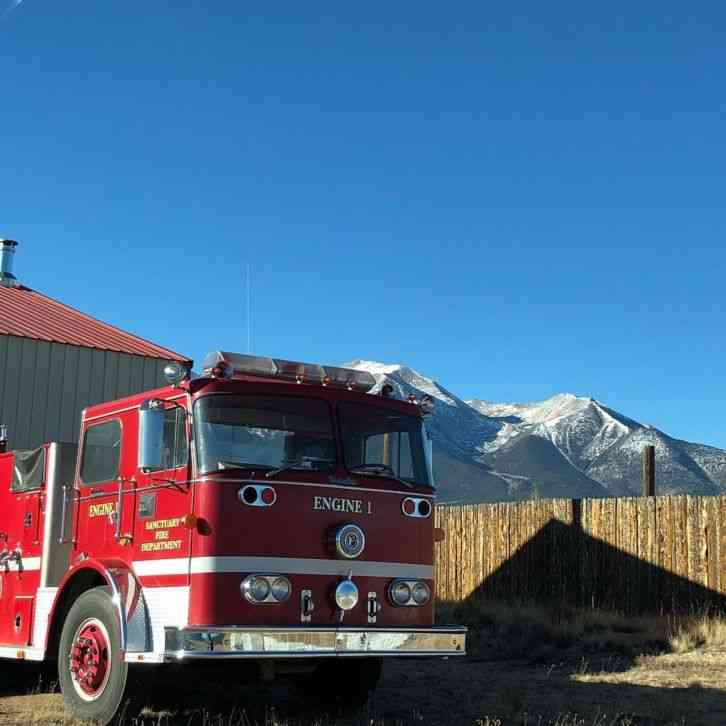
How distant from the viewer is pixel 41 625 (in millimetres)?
9219

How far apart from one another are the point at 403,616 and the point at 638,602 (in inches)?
402

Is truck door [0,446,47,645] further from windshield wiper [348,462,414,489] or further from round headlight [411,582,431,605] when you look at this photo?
round headlight [411,582,431,605]

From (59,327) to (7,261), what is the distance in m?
3.81

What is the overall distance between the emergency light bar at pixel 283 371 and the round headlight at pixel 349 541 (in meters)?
1.22

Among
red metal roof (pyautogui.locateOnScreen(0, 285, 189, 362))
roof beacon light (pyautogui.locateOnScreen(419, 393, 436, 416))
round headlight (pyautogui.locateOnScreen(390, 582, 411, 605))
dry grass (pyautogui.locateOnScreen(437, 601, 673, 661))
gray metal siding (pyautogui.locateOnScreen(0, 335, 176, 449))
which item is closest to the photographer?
round headlight (pyautogui.locateOnScreen(390, 582, 411, 605))

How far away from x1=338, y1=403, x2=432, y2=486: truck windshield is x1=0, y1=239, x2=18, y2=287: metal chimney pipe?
49.2 feet

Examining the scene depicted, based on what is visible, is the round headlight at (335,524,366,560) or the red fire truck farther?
the round headlight at (335,524,366,560)

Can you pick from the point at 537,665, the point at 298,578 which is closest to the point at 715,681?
the point at 537,665

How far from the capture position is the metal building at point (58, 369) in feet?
58.0

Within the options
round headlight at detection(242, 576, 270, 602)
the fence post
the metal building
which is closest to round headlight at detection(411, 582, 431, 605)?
round headlight at detection(242, 576, 270, 602)

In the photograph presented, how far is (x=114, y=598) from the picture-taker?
8.23m

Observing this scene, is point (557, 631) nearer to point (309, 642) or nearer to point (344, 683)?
point (344, 683)

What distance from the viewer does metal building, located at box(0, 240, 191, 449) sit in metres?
17.7

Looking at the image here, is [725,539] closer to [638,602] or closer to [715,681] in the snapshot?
[638,602]
